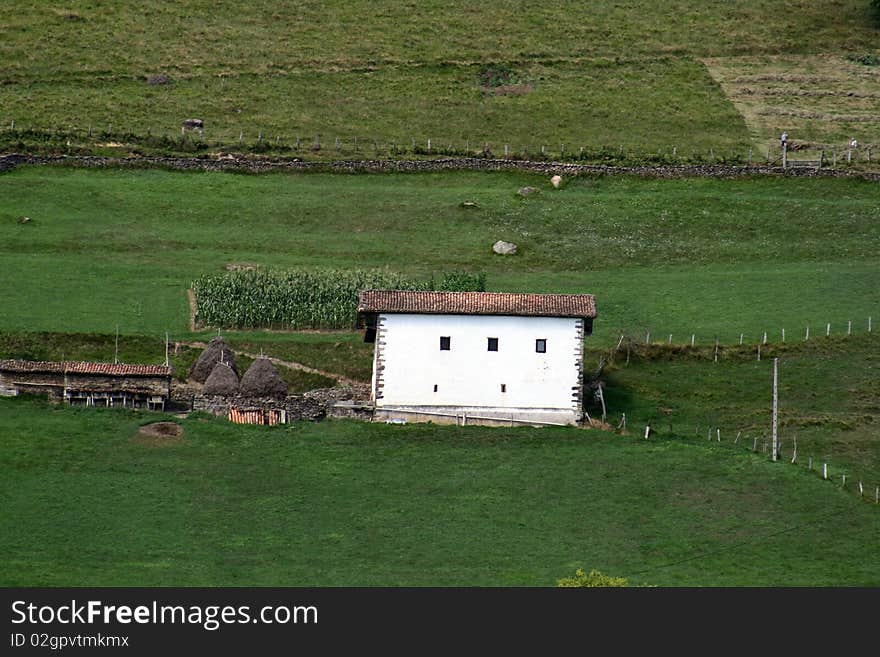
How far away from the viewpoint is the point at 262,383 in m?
89.9

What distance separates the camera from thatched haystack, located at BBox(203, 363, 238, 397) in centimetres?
9019

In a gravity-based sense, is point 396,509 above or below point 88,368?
below

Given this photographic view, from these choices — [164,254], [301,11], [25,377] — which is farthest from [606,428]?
[301,11]

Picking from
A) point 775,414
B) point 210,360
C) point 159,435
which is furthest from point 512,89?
point 159,435

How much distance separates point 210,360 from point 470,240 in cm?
2433

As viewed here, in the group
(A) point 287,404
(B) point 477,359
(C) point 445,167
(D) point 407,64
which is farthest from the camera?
(D) point 407,64

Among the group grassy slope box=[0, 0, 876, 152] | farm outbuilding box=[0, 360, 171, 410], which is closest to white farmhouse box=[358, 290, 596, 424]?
farm outbuilding box=[0, 360, 171, 410]

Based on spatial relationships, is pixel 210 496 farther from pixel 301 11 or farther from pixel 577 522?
pixel 301 11

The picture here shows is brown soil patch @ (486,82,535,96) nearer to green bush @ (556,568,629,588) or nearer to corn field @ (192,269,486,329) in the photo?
corn field @ (192,269,486,329)

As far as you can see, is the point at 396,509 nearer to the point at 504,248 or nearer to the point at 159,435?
the point at 159,435

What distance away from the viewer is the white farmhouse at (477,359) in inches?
3516

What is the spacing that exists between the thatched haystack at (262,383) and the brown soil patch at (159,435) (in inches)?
197

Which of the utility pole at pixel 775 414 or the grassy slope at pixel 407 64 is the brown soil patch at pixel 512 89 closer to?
the grassy slope at pixel 407 64

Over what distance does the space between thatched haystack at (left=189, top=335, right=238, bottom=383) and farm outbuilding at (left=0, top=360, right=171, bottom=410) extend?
4148mm
